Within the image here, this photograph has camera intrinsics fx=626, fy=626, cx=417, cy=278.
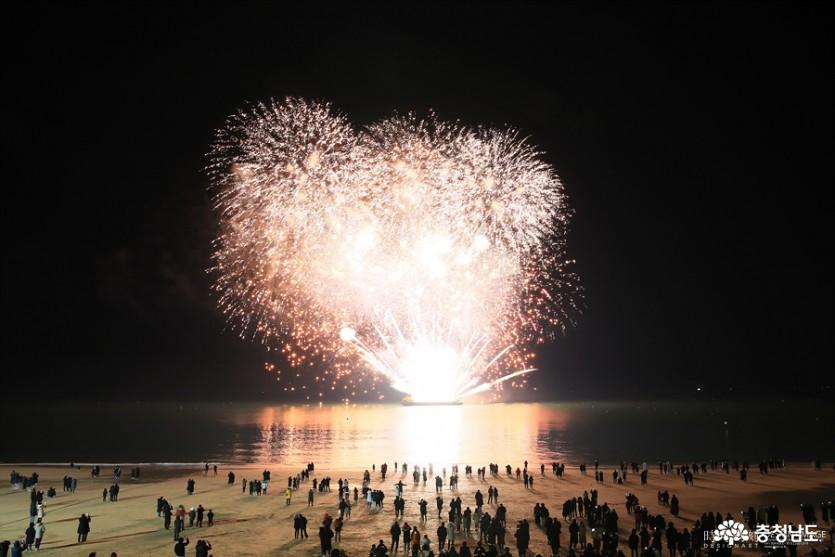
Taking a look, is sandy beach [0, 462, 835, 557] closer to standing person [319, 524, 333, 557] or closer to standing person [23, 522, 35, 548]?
standing person [23, 522, 35, 548]

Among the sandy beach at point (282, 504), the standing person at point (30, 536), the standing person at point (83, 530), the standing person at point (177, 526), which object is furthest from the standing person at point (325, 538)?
the standing person at point (30, 536)

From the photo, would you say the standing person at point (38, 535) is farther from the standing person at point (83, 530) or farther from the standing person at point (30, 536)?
the standing person at point (83, 530)

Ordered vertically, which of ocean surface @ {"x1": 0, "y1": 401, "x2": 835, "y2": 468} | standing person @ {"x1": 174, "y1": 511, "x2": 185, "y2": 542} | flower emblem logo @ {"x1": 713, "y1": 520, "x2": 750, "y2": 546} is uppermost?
flower emblem logo @ {"x1": 713, "y1": 520, "x2": 750, "y2": 546}

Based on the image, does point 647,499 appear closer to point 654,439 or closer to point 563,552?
point 563,552

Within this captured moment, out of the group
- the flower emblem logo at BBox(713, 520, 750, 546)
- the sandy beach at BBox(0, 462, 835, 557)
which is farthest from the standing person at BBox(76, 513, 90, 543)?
the flower emblem logo at BBox(713, 520, 750, 546)

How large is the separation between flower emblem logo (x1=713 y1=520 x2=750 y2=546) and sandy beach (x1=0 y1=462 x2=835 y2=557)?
132 inches

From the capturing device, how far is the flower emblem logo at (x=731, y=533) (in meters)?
20.9

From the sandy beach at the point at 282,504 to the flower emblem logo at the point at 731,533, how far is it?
3.35m

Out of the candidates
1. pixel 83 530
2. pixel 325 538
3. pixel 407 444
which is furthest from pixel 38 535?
pixel 407 444

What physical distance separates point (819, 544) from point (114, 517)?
28.3 meters

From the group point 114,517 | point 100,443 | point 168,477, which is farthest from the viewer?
point 100,443

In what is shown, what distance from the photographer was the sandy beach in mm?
23047

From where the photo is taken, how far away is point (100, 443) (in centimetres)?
8544

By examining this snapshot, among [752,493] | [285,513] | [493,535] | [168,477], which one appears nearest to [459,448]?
[168,477]
